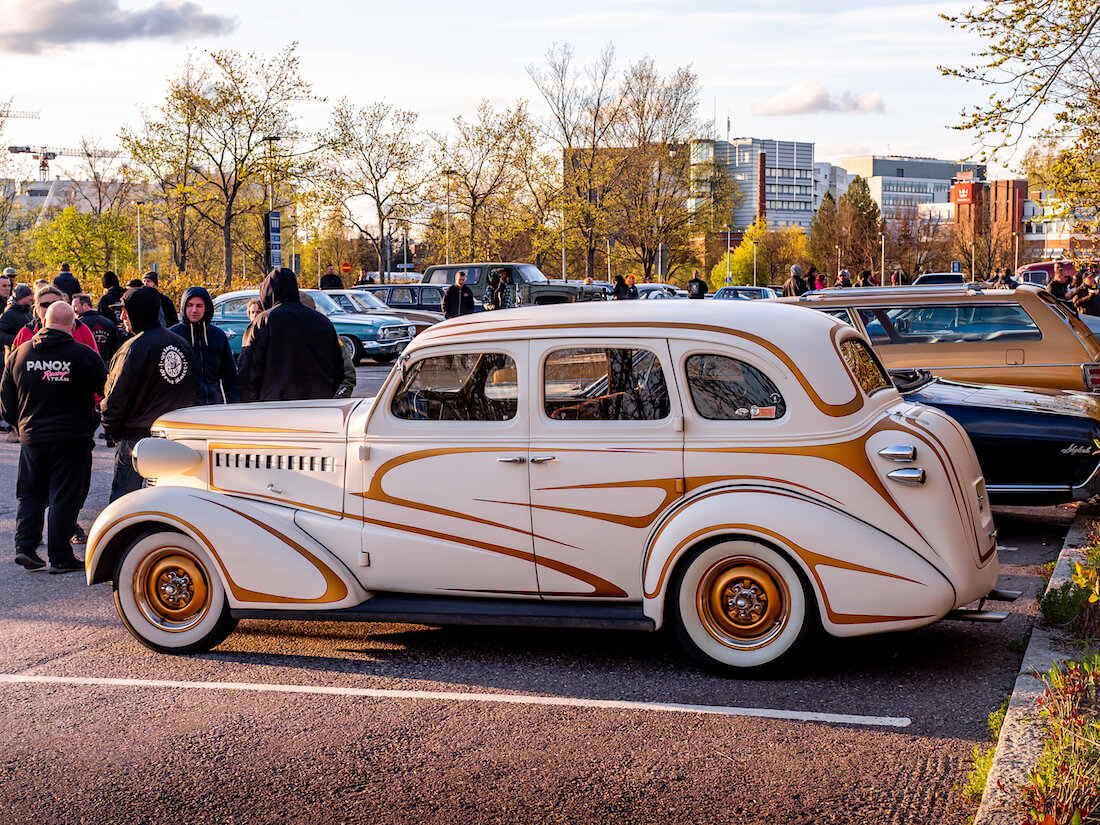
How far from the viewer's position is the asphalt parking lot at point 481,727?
15.0 ft

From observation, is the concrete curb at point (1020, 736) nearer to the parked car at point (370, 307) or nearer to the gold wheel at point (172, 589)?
the gold wheel at point (172, 589)

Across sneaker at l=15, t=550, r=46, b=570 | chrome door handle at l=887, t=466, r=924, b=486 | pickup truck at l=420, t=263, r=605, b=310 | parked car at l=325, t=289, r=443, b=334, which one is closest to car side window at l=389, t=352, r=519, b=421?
chrome door handle at l=887, t=466, r=924, b=486

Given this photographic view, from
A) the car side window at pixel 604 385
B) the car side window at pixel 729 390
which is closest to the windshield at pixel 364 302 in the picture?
the car side window at pixel 604 385

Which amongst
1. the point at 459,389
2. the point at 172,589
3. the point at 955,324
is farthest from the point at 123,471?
the point at 955,324

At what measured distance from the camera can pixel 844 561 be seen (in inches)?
223

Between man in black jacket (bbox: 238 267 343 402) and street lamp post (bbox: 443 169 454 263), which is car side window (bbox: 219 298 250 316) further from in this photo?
street lamp post (bbox: 443 169 454 263)

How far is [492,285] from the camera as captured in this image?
98.8 ft

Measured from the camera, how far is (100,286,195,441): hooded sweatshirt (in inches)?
351

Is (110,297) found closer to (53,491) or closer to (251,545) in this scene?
(53,491)

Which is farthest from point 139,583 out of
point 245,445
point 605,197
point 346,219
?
point 605,197

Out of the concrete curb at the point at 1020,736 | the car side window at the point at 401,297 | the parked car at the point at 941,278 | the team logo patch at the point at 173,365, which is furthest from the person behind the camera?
the car side window at the point at 401,297

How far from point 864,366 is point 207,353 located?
237 inches

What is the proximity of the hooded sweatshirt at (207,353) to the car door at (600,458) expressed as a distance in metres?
4.80

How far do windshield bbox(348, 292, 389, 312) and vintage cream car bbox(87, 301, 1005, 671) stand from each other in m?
21.2
